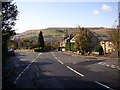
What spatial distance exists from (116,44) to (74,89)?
27411mm

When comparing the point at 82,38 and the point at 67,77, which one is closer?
the point at 67,77

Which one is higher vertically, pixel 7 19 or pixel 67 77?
pixel 7 19

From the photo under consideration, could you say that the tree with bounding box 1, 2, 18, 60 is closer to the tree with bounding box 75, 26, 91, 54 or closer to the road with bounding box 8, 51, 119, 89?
the road with bounding box 8, 51, 119, 89

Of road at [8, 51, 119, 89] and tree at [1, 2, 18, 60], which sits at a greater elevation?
tree at [1, 2, 18, 60]

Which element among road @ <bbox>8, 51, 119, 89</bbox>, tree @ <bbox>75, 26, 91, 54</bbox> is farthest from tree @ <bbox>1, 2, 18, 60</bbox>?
tree @ <bbox>75, 26, 91, 54</bbox>

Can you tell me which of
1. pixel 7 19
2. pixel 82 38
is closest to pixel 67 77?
pixel 7 19

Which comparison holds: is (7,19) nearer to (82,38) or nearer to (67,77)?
(67,77)

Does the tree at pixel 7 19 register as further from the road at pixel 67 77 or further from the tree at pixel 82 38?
the tree at pixel 82 38

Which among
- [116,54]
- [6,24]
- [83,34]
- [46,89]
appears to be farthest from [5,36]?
[83,34]

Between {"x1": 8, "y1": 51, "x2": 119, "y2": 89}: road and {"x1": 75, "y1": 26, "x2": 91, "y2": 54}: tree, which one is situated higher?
{"x1": 75, "y1": 26, "x2": 91, "y2": 54}: tree

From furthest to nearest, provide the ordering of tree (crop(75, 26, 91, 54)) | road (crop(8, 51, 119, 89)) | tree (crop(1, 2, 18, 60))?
tree (crop(75, 26, 91, 54)) < tree (crop(1, 2, 18, 60)) < road (crop(8, 51, 119, 89))

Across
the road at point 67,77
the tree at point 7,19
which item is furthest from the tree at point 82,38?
the tree at point 7,19

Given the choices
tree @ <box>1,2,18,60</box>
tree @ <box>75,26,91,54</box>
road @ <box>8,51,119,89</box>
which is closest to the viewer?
road @ <box>8,51,119,89</box>

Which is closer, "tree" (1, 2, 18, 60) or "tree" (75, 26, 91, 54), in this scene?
"tree" (1, 2, 18, 60)
